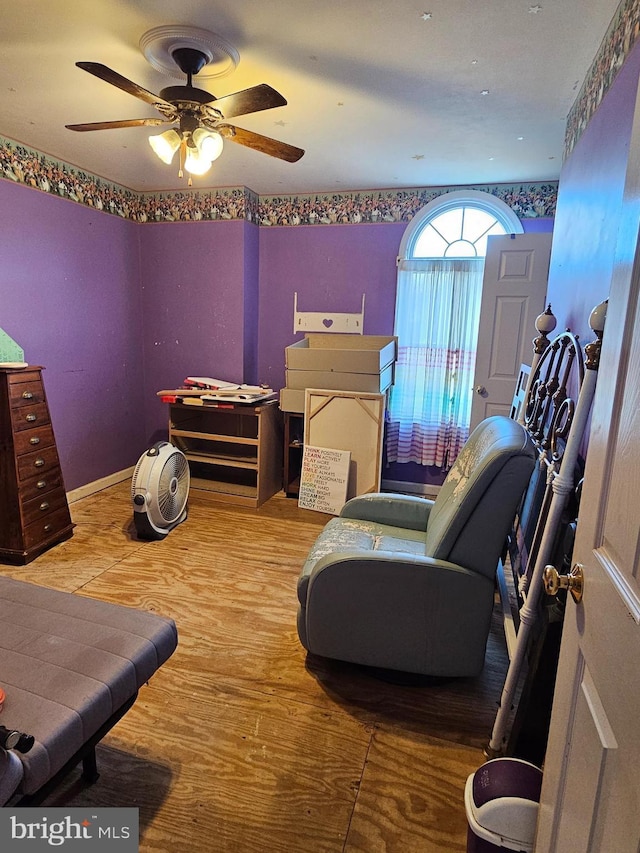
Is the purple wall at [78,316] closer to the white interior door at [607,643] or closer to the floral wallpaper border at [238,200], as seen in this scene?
the floral wallpaper border at [238,200]

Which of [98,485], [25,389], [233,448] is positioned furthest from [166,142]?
[98,485]

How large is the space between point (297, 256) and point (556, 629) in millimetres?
3490

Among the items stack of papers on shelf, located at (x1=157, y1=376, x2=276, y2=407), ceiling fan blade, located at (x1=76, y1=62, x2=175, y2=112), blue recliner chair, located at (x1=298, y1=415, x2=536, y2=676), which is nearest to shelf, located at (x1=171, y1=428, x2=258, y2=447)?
stack of papers on shelf, located at (x1=157, y1=376, x2=276, y2=407)

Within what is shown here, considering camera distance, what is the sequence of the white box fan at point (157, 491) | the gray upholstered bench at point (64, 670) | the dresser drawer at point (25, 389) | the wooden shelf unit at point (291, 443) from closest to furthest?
the gray upholstered bench at point (64, 670)
the dresser drawer at point (25, 389)
the white box fan at point (157, 491)
the wooden shelf unit at point (291, 443)

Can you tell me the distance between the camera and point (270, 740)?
160cm

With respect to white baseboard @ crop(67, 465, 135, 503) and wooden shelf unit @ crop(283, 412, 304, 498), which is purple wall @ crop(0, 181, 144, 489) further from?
wooden shelf unit @ crop(283, 412, 304, 498)

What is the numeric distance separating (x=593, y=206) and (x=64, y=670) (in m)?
2.18

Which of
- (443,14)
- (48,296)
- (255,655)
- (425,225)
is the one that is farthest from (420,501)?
(48,296)

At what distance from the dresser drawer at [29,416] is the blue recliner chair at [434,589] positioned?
187 cm

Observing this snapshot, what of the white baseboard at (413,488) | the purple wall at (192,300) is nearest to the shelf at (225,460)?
the purple wall at (192,300)

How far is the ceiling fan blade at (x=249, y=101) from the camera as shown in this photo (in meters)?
1.72

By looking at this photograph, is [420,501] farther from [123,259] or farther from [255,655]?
[123,259]

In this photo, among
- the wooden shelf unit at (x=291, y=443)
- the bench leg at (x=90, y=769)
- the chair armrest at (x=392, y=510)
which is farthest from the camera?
the wooden shelf unit at (x=291, y=443)

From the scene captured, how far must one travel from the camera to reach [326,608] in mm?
1767
